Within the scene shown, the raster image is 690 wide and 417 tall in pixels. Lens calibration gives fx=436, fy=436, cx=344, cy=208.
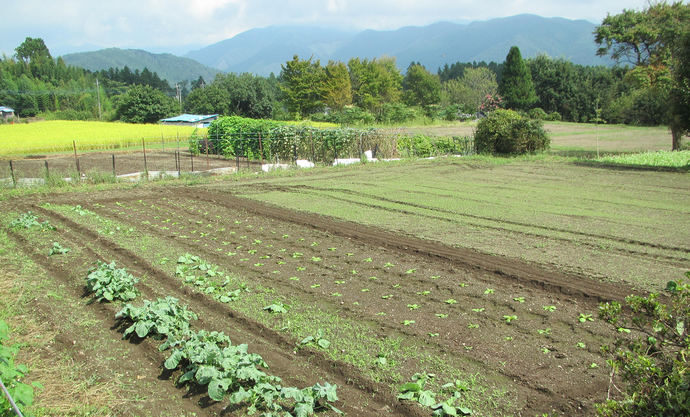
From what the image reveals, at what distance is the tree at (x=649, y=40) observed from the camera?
89.1 ft

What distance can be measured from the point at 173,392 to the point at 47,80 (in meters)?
130

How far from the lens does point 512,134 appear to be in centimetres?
2650

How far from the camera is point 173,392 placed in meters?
4.23

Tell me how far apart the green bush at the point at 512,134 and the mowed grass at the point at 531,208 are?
15.3 ft

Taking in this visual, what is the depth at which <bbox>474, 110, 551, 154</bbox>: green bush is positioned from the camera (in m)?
26.4

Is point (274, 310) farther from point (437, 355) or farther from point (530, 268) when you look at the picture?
point (530, 268)

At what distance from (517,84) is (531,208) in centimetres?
5508

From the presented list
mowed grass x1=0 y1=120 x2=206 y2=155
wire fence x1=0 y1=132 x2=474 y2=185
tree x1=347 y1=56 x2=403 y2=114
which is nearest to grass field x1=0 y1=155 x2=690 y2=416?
wire fence x1=0 y1=132 x2=474 y2=185

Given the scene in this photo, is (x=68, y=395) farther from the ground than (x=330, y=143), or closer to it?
closer to it

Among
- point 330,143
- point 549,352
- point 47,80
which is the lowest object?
point 549,352

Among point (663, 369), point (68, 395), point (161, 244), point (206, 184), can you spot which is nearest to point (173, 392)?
point (68, 395)

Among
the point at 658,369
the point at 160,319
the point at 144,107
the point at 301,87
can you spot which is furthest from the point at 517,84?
the point at 658,369

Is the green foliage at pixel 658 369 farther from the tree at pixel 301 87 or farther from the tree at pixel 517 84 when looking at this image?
the tree at pixel 517 84

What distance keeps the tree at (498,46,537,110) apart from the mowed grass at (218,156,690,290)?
4303 centimetres
